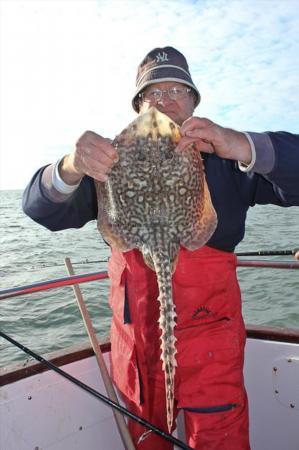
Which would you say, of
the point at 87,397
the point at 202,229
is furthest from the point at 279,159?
the point at 87,397

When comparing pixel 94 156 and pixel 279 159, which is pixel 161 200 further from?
pixel 279 159

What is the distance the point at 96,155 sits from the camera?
7.02ft

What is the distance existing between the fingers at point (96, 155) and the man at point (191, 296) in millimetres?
184

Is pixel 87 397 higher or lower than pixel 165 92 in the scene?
lower

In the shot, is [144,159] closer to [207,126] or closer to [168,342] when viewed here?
[207,126]

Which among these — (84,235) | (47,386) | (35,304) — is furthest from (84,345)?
(84,235)

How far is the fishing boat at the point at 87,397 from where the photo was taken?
3.38 m

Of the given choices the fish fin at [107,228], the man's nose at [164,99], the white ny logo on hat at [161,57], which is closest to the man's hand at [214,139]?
the fish fin at [107,228]

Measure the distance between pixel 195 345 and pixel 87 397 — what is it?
4.83ft

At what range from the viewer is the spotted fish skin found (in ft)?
6.95

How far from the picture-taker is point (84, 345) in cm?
384

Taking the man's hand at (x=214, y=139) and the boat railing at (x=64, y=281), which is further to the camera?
the boat railing at (x=64, y=281)

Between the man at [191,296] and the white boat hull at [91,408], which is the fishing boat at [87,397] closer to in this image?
the white boat hull at [91,408]

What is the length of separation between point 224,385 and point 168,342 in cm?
82
